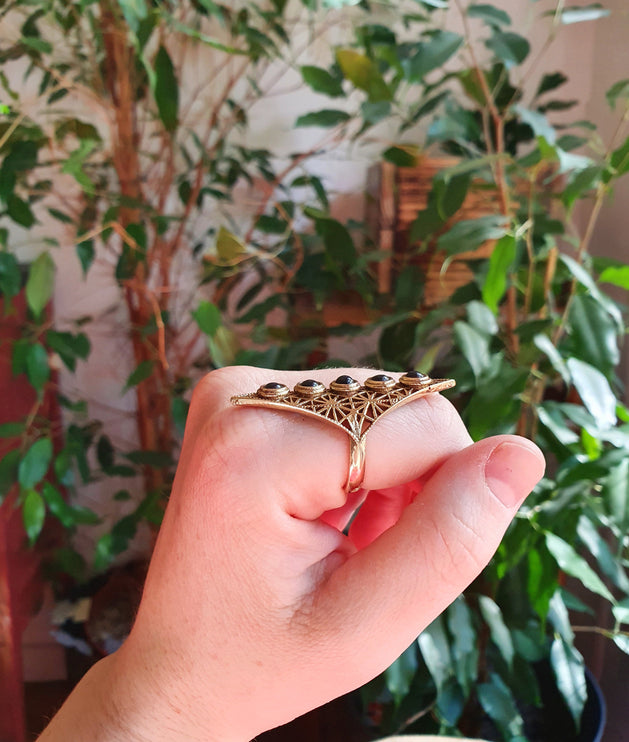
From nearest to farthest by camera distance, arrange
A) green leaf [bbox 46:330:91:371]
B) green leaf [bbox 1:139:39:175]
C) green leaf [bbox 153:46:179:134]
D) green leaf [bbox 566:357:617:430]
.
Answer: green leaf [bbox 566:357:617:430], green leaf [bbox 153:46:179:134], green leaf [bbox 1:139:39:175], green leaf [bbox 46:330:91:371]

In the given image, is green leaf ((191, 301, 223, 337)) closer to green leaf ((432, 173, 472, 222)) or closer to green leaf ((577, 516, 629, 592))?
green leaf ((432, 173, 472, 222))

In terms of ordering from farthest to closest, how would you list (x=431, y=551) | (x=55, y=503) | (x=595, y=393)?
(x=55, y=503), (x=595, y=393), (x=431, y=551)

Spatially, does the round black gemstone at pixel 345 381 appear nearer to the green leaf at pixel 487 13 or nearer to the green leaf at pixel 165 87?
the green leaf at pixel 165 87

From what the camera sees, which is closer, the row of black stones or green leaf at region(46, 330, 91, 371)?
the row of black stones

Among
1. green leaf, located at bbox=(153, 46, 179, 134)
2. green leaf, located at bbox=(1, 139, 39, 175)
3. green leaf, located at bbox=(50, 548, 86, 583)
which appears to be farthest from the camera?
green leaf, located at bbox=(50, 548, 86, 583)

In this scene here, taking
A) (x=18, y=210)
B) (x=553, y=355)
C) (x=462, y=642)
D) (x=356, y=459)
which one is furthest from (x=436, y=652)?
(x=18, y=210)

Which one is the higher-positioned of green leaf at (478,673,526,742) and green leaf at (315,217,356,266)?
green leaf at (315,217,356,266)

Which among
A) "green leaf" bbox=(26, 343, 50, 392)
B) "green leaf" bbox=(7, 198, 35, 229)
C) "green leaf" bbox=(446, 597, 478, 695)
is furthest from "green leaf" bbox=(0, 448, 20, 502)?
"green leaf" bbox=(446, 597, 478, 695)

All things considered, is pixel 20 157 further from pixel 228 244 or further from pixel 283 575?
pixel 283 575
